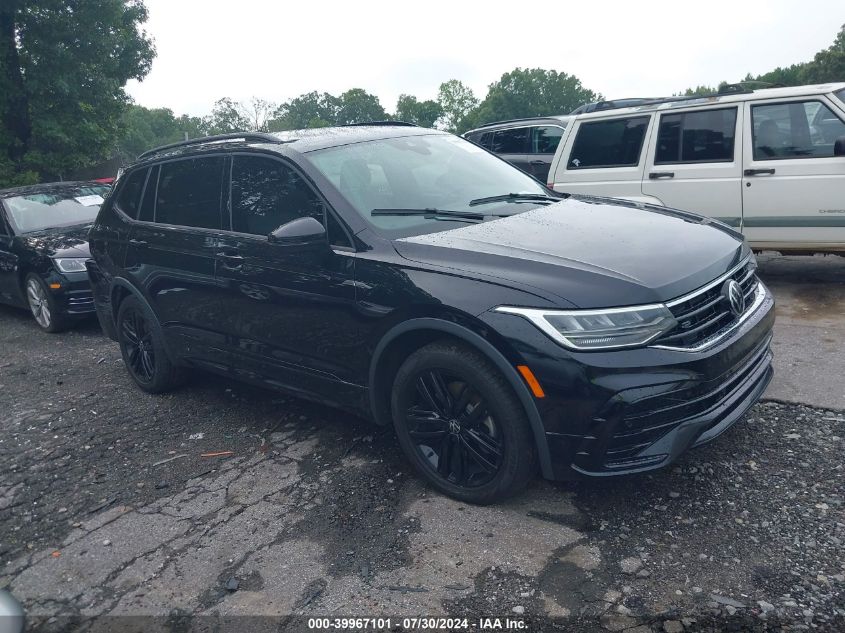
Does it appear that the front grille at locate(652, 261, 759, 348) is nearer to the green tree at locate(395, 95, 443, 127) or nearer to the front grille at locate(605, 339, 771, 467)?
the front grille at locate(605, 339, 771, 467)

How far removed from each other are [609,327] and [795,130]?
4842 millimetres

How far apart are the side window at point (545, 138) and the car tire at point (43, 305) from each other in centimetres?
653

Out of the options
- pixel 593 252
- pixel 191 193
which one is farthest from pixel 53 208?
pixel 593 252

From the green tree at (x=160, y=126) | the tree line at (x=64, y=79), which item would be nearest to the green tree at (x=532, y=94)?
the green tree at (x=160, y=126)

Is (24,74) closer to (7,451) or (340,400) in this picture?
(7,451)

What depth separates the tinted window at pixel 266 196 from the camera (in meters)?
4.01

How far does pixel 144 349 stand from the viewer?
544cm

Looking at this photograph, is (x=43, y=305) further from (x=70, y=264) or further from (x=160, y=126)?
(x=160, y=126)

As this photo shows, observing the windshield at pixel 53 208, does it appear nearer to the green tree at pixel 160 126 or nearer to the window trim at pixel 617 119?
the window trim at pixel 617 119

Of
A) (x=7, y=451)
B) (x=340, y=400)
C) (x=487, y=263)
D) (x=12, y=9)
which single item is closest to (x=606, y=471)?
(x=487, y=263)

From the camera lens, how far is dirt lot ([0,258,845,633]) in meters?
2.77

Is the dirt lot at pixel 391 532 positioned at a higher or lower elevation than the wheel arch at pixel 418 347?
lower

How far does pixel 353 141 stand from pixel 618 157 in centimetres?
416

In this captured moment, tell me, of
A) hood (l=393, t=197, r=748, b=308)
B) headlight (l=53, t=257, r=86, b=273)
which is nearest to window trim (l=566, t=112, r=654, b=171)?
hood (l=393, t=197, r=748, b=308)
